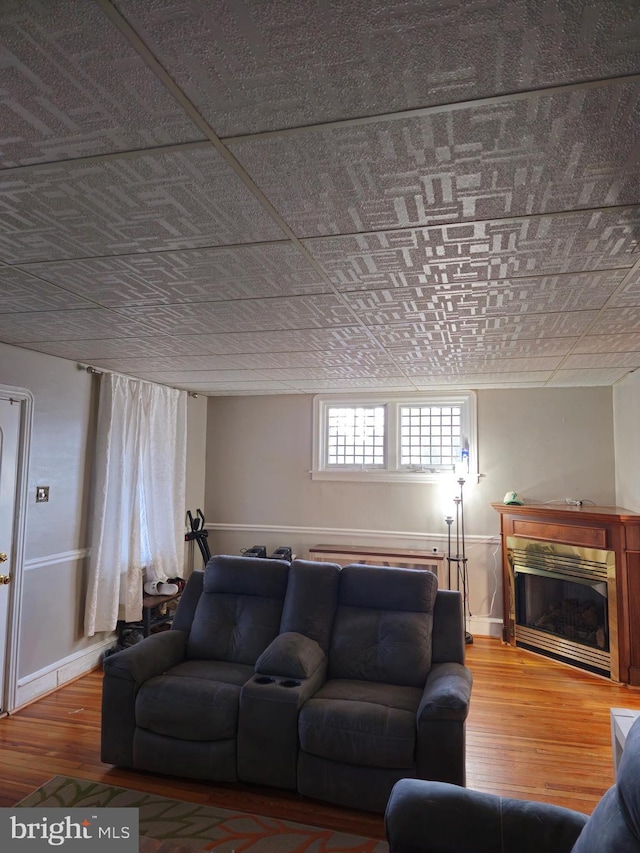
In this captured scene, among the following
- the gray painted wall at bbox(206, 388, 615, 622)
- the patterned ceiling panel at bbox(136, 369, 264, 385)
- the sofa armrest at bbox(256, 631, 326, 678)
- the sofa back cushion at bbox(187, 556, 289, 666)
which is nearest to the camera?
the sofa armrest at bbox(256, 631, 326, 678)

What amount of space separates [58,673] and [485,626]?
12.5 ft

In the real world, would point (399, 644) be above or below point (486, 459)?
below

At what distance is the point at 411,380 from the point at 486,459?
125 centimetres

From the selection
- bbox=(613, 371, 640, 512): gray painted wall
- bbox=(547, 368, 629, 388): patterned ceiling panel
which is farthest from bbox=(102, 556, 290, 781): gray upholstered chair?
bbox=(613, 371, 640, 512): gray painted wall

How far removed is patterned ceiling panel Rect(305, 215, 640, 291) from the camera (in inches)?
68.6

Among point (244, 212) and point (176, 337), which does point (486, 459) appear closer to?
point (176, 337)

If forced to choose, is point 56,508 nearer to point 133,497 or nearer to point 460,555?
point 133,497

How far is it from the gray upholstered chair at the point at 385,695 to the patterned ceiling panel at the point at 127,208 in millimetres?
2234

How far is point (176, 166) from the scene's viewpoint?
1.41 metres

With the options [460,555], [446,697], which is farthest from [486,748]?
[460,555]

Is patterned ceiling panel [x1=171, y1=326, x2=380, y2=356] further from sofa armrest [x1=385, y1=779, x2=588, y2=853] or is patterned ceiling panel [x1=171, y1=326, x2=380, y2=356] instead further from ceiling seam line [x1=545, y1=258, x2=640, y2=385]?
sofa armrest [x1=385, y1=779, x2=588, y2=853]

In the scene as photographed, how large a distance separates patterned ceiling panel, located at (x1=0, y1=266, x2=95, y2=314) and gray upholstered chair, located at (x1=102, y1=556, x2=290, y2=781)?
1898 mm

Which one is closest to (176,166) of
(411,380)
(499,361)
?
(499,361)

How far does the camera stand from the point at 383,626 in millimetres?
3260
